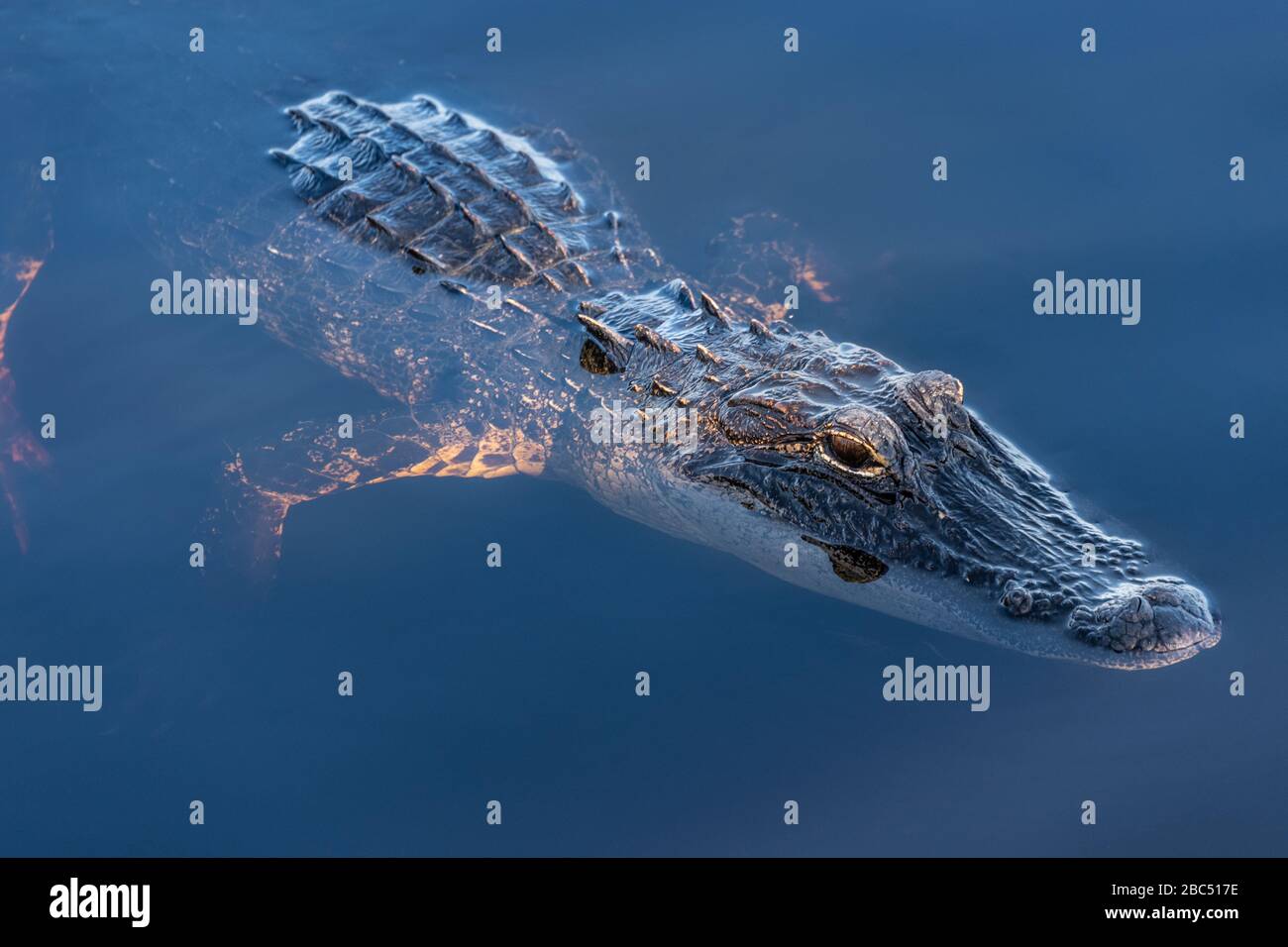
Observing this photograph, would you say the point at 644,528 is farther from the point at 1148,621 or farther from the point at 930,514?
the point at 1148,621

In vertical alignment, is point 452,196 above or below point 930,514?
above

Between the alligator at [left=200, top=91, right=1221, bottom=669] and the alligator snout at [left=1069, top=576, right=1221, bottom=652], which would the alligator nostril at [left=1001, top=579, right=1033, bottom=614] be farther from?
the alligator snout at [left=1069, top=576, right=1221, bottom=652]

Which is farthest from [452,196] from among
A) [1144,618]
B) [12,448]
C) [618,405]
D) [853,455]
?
[1144,618]

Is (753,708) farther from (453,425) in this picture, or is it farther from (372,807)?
(453,425)

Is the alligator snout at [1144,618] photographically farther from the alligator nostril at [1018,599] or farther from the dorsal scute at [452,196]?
the dorsal scute at [452,196]

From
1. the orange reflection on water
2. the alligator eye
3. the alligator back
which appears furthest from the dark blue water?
the alligator eye

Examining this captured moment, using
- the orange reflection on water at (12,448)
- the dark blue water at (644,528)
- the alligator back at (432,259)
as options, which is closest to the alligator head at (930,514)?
the dark blue water at (644,528)
